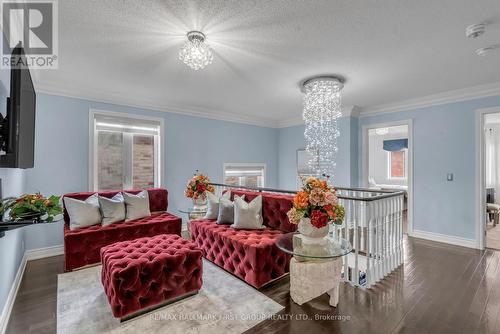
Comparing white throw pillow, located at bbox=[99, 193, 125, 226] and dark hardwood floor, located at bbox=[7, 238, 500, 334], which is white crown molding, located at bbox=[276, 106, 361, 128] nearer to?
dark hardwood floor, located at bbox=[7, 238, 500, 334]

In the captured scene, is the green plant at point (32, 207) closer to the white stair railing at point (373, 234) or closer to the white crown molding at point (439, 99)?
the white stair railing at point (373, 234)

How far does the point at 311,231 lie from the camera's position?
216 cm

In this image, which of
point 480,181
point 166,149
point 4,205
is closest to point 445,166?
point 480,181

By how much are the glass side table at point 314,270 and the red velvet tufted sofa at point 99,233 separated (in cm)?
220

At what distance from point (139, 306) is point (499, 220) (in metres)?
7.84

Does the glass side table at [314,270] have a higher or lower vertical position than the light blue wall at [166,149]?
lower

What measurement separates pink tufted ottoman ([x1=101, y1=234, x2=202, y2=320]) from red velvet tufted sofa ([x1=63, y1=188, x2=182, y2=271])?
85cm

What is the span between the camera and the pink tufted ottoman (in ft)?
6.67

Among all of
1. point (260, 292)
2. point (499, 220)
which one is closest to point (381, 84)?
point (260, 292)

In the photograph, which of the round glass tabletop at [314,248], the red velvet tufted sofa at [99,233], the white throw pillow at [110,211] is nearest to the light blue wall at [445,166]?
the round glass tabletop at [314,248]

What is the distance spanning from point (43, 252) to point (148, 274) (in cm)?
259

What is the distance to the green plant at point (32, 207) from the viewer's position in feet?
5.30

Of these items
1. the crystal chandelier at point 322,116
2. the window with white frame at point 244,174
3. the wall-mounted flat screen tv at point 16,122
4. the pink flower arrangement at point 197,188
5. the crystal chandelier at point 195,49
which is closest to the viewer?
the wall-mounted flat screen tv at point 16,122

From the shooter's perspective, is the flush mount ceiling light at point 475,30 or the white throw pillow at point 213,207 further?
the white throw pillow at point 213,207
